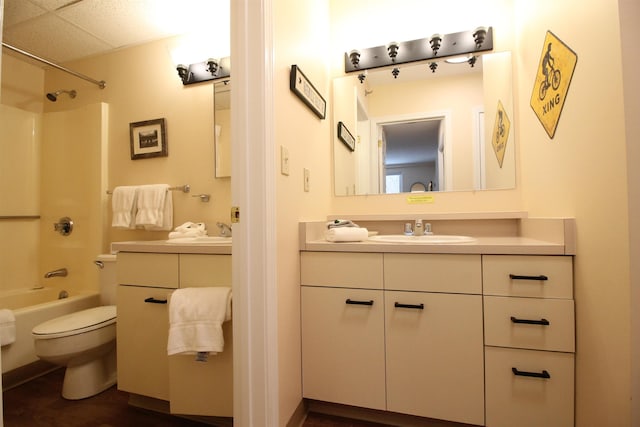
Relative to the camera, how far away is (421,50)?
1.72 metres

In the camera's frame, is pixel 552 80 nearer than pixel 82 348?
Yes

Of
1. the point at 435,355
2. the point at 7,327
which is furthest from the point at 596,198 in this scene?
the point at 7,327

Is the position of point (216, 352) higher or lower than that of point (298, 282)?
lower

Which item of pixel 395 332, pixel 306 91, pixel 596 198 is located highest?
pixel 306 91

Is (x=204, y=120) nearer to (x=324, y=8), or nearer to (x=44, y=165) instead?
(x=324, y=8)

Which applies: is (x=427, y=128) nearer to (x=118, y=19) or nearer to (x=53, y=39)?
(x=118, y=19)

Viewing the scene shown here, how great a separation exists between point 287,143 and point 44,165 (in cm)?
239

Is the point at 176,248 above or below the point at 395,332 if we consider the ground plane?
above

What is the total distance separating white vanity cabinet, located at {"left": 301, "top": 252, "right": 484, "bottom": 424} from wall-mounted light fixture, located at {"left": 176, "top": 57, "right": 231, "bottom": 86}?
1.39 meters

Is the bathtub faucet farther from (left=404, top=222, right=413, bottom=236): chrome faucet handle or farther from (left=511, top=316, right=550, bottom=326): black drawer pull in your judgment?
(left=511, top=316, right=550, bottom=326): black drawer pull

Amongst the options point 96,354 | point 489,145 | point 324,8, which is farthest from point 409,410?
point 324,8

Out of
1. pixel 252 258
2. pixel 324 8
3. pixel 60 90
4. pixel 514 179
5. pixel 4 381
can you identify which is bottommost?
pixel 4 381

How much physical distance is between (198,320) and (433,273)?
96 cm

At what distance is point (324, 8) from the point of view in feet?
5.89
